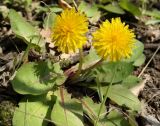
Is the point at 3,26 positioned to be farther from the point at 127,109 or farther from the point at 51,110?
the point at 127,109

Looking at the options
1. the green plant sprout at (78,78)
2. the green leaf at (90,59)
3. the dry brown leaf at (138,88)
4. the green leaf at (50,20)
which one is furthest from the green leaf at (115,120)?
the green leaf at (50,20)

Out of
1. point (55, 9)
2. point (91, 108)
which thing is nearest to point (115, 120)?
point (91, 108)

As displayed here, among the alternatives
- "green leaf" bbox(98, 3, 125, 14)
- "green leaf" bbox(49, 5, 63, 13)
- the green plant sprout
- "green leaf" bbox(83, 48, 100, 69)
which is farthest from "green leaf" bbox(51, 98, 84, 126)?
"green leaf" bbox(98, 3, 125, 14)

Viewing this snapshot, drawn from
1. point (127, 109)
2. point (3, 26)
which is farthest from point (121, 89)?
point (3, 26)

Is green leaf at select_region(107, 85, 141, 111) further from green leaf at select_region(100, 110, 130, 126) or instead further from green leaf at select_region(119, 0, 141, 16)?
green leaf at select_region(119, 0, 141, 16)

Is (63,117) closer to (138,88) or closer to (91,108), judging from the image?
(91,108)

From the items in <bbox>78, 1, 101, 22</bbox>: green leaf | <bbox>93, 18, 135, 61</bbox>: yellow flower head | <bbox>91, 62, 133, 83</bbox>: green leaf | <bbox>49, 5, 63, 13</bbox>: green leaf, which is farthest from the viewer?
<bbox>78, 1, 101, 22</bbox>: green leaf

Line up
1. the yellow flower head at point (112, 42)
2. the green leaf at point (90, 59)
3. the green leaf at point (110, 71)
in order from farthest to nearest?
1. the green leaf at point (90, 59)
2. the green leaf at point (110, 71)
3. the yellow flower head at point (112, 42)

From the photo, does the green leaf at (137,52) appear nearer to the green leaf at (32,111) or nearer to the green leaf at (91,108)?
the green leaf at (91,108)
